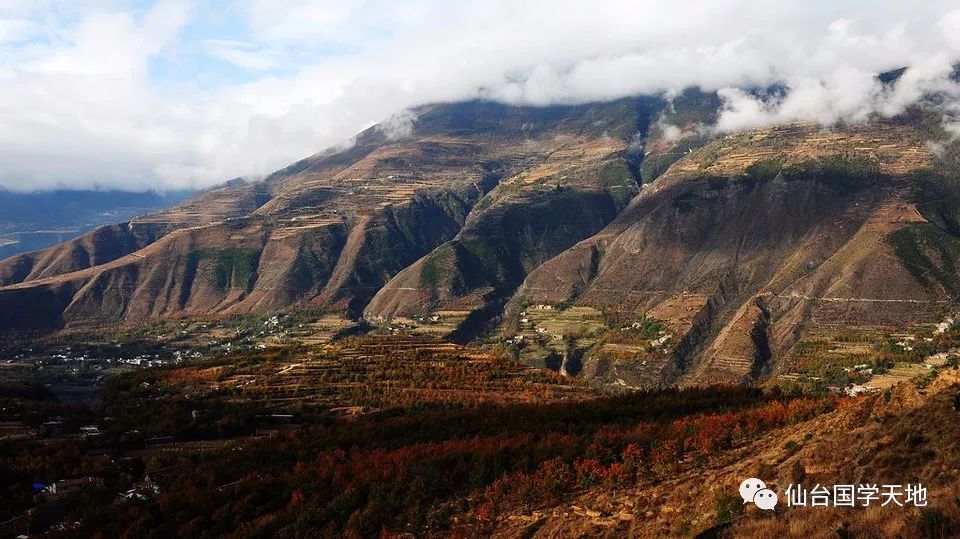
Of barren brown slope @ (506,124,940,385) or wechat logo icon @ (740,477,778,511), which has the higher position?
wechat logo icon @ (740,477,778,511)

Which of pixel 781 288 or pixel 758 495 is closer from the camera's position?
pixel 758 495

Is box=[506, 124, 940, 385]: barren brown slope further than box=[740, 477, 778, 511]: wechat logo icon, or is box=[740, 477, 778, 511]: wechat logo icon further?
box=[506, 124, 940, 385]: barren brown slope

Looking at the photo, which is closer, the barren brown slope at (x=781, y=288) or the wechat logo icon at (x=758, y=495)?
the wechat logo icon at (x=758, y=495)

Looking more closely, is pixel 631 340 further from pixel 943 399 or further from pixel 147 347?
pixel 943 399

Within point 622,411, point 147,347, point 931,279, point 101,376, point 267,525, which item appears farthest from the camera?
point 147,347

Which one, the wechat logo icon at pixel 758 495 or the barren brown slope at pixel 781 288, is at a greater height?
the wechat logo icon at pixel 758 495

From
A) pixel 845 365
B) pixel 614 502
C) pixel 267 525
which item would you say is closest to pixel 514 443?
pixel 614 502

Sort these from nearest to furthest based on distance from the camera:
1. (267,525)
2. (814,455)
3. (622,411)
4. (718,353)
→ (814,455)
(267,525)
(622,411)
(718,353)

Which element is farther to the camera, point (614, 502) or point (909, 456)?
point (614, 502)
